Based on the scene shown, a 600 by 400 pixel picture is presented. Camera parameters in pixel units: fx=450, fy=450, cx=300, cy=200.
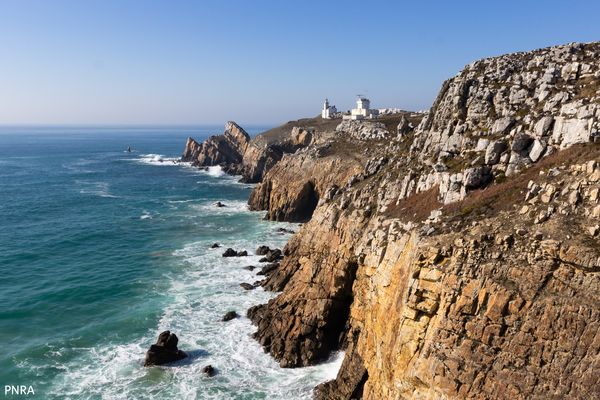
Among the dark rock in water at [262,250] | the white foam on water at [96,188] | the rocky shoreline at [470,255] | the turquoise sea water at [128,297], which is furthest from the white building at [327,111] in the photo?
the rocky shoreline at [470,255]

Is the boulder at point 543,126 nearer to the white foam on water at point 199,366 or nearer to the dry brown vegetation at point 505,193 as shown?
the dry brown vegetation at point 505,193

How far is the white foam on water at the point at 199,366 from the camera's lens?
35938 millimetres

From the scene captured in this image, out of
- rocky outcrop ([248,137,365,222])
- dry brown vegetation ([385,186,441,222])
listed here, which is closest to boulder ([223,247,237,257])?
rocky outcrop ([248,137,365,222])

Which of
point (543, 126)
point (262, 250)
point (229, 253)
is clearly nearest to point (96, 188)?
point (229, 253)

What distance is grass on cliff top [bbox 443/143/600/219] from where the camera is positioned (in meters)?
29.3

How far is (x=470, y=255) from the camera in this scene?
27031 mm

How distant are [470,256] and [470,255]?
0.07 metres

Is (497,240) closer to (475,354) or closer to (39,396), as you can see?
(475,354)

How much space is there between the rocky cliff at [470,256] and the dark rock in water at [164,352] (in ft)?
26.2

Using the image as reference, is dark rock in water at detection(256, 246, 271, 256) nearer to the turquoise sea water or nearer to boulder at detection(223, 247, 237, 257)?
the turquoise sea water

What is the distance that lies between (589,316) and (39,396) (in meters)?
38.4

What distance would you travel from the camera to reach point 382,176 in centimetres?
4734

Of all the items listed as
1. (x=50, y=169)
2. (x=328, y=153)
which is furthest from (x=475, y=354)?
(x=50, y=169)

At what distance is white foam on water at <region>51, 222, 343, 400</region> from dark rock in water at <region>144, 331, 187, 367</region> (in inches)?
24.2
